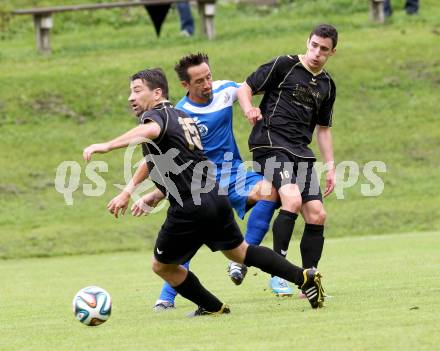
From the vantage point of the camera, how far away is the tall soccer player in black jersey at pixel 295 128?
8914mm

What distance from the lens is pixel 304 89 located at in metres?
9.18

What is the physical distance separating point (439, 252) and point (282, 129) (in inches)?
158

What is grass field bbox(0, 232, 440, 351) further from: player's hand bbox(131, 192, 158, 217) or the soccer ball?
player's hand bbox(131, 192, 158, 217)

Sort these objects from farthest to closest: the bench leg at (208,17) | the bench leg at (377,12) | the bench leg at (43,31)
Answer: the bench leg at (377,12) → the bench leg at (208,17) → the bench leg at (43,31)

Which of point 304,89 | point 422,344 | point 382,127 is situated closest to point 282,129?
point 304,89

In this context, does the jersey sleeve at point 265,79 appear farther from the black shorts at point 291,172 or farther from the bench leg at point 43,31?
the bench leg at point 43,31

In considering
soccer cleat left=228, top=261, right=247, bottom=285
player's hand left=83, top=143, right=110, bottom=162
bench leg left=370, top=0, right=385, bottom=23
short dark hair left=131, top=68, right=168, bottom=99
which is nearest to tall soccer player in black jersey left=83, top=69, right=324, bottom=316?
short dark hair left=131, top=68, right=168, bottom=99

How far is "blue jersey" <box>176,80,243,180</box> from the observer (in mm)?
8938

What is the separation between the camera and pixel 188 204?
763 cm

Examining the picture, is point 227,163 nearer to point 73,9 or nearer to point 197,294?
point 197,294

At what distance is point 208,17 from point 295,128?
51.5ft

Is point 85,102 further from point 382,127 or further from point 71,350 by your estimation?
point 71,350

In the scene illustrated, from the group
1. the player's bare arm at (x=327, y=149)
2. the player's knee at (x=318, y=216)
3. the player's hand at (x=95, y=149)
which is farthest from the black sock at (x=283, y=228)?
the player's hand at (x=95, y=149)

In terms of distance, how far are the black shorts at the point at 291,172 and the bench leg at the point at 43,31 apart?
15.2 metres
